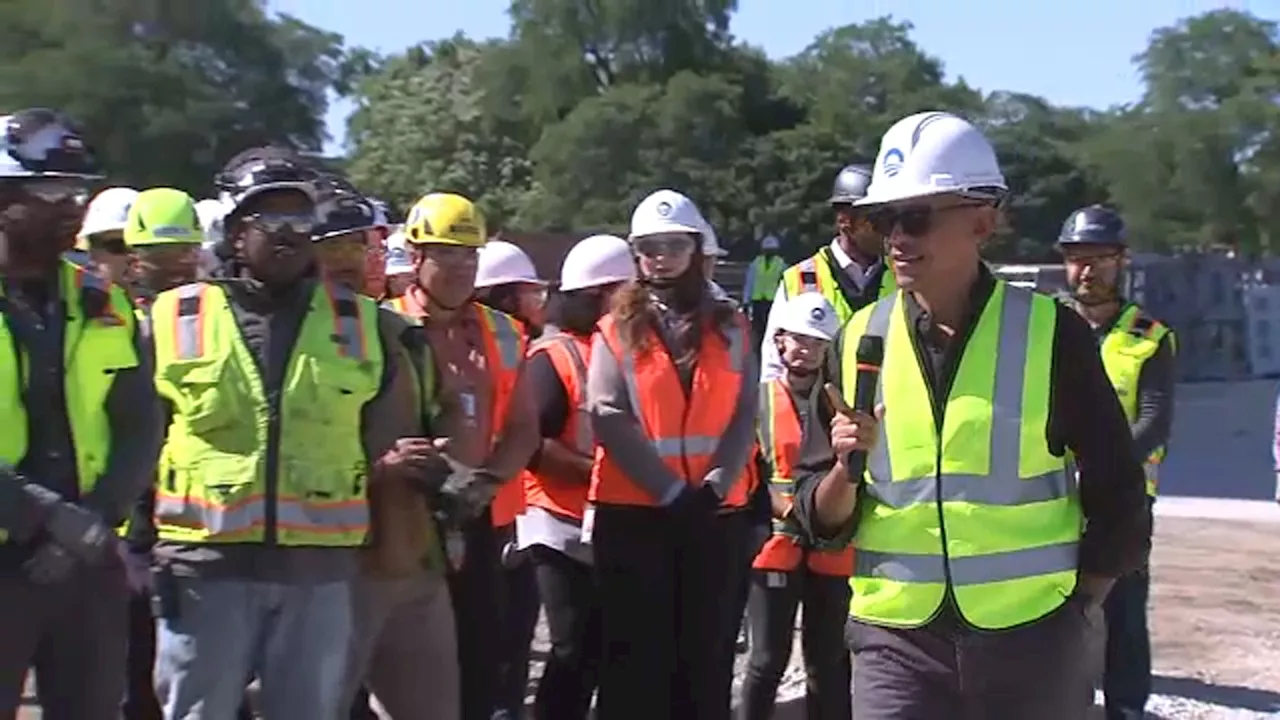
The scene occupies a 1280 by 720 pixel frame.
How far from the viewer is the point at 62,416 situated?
15.2ft

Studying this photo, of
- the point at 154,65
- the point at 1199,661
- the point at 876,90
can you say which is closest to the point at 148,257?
the point at 1199,661

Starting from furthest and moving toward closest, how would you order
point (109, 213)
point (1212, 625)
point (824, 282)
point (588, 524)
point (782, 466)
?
point (1212, 625)
point (824, 282)
point (109, 213)
point (782, 466)
point (588, 524)

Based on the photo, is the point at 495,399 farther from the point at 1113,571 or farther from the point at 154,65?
the point at 154,65

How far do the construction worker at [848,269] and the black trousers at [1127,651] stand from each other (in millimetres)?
1552

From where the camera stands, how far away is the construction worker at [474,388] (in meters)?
6.00

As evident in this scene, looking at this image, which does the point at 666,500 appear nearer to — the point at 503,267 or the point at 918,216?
the point at 503,267

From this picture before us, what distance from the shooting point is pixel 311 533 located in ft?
15.7

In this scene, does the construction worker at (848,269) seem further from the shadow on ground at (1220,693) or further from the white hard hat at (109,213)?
the shadow on ground at (1220,693)

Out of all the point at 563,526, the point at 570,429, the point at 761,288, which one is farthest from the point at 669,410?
the point at 761,288

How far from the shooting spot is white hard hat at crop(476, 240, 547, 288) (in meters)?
7.38

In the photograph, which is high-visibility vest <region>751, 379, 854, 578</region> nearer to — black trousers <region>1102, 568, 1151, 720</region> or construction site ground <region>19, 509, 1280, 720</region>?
construction site ground <region>19, 509, 1280, 720</region>

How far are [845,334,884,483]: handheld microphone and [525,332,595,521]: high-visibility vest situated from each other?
2.39 metres

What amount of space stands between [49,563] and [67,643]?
12.0 inches

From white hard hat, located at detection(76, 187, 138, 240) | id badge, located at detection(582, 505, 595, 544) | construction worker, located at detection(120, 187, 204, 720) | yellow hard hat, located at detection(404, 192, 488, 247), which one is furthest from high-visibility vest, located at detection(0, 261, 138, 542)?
white hard hat, located at detection(76, 187, 138, 240)
